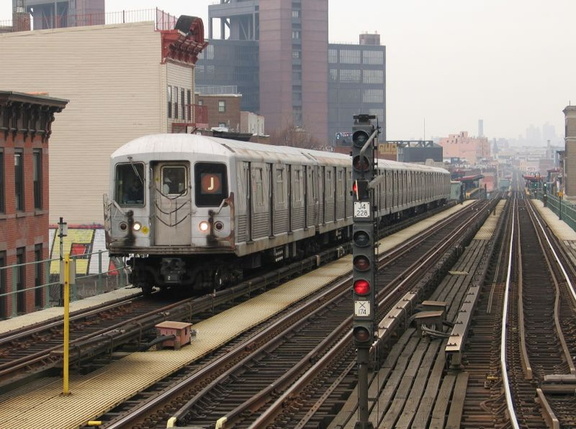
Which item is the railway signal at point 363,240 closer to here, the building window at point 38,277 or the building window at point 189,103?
the building window at point 38,277

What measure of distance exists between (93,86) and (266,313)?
111ft

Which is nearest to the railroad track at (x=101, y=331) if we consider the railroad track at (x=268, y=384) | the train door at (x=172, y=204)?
the train door at (x=172, y=204)

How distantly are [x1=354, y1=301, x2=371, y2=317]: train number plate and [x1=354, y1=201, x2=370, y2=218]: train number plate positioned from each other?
871 millimetres

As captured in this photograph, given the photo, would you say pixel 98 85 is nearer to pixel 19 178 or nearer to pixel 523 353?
pixel 19 178

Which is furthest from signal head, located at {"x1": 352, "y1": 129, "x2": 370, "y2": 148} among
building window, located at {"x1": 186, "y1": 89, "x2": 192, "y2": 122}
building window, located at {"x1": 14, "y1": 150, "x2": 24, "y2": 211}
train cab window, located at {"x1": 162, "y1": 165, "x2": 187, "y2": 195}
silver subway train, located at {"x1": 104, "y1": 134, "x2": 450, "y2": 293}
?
building window, located at {"x1": 186, "y1": 89, "x2": 192, "y2": 122}

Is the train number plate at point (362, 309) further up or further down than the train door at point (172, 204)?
further down

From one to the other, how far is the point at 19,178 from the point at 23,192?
0.45 meters

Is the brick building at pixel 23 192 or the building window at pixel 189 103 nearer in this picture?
the brick building at pixel 23 192

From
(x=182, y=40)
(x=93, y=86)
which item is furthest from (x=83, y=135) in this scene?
(x=182, y=40)

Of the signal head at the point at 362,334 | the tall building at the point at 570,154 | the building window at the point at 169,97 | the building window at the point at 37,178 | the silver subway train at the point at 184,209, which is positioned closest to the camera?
the signal head at the point at 362,334

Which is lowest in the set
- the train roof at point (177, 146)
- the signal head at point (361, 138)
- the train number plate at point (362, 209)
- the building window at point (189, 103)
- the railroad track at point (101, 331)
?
the railroad track at point (101, 331)

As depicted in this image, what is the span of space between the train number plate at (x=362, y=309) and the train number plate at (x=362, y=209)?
34.3 inches

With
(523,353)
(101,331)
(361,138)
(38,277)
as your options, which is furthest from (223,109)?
(361,138)

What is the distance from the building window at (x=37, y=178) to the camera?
35125 millimetres
